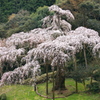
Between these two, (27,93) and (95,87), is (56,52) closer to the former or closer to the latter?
(95,87)

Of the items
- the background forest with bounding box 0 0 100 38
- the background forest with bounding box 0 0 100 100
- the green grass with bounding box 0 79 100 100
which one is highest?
the background forest with bounding box 0 0 100 38

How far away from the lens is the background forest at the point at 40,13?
1874cm

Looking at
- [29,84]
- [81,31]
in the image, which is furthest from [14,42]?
[81,31]

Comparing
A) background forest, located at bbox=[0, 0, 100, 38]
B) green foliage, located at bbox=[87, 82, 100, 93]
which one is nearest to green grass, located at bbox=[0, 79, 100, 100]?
green foliage, located at bbox=[87, 82, 100, 93]

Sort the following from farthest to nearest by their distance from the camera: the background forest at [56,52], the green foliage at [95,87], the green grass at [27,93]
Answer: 1. the green foliage at [95,87]
2. the green grass at [27,93]
3. the background forest at [56,52]

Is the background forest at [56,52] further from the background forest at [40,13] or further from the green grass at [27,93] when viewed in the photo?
the green grass at [27,93]

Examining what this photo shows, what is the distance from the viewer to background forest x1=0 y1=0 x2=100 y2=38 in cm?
1874

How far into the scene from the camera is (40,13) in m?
19.4

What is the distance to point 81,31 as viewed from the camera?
1255 centimetres

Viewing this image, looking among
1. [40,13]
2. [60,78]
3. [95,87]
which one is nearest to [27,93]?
[60,78]

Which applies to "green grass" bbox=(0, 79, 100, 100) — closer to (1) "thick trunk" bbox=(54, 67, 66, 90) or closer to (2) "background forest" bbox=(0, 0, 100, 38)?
(1) "thick trunk" bbox=(54, 67, 66, 90)

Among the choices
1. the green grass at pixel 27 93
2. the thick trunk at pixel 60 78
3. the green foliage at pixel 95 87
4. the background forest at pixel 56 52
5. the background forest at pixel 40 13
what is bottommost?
the green grass at pixel 27 93

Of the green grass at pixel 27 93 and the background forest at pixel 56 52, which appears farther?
the green grass at pixel 27 93

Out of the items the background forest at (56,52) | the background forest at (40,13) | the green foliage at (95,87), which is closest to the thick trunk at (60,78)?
the background forest at (56,52)
